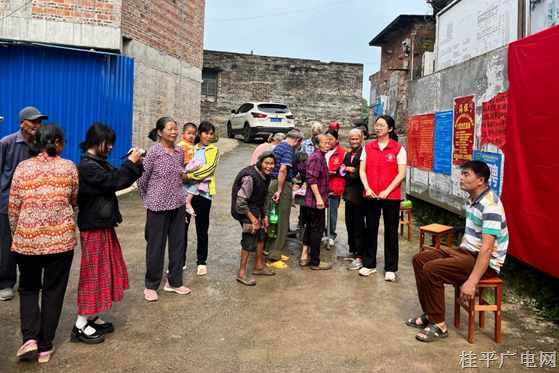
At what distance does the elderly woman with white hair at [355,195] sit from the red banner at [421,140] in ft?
7.52

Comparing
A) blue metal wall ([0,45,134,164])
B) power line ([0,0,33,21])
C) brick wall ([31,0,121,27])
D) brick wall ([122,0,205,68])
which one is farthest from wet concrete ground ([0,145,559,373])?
brick wall ([122,0,205,68])

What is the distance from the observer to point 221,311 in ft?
14.1

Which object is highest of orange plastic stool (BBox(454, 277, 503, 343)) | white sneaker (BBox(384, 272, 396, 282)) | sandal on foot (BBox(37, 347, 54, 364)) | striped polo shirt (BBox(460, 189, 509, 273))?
striped polo shirt (BBox(460, 189, 509, 273))

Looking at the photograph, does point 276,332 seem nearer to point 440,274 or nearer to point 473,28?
point 440,274

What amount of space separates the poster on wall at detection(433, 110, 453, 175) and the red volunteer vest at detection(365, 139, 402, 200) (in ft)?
6.92

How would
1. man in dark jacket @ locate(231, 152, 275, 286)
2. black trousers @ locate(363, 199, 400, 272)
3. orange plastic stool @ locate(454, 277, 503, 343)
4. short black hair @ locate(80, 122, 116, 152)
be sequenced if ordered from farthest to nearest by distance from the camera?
black trousers @ locate(363, 199, 400, 272) → man in dark jacket @ locate(231, 152, 275, 286) → orange plastic stool @ locate(454, 277, 503, 343) → short black hair @ locate(80, 122, 116, 152)

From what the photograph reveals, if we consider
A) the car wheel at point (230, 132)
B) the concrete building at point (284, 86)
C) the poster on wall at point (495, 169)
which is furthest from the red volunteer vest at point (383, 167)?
the concrete building at point (284, 86)

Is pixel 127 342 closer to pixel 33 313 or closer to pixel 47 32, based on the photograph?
pixel 33 313

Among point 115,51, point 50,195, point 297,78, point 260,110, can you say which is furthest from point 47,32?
point 297,78

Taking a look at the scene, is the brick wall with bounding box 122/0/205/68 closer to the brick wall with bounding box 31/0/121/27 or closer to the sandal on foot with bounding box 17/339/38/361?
the brick wall with bounding box 31/0/121/27

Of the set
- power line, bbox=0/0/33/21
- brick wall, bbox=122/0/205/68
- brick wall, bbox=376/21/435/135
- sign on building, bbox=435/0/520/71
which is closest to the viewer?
sign on building, bbox=435/0/520/71

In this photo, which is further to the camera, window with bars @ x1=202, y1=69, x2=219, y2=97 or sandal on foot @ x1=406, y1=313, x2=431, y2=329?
window with bars @ x1=202, y1=69, x2=219, y2=97

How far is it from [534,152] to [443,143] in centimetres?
256

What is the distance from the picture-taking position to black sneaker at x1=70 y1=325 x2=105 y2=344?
3.61m
